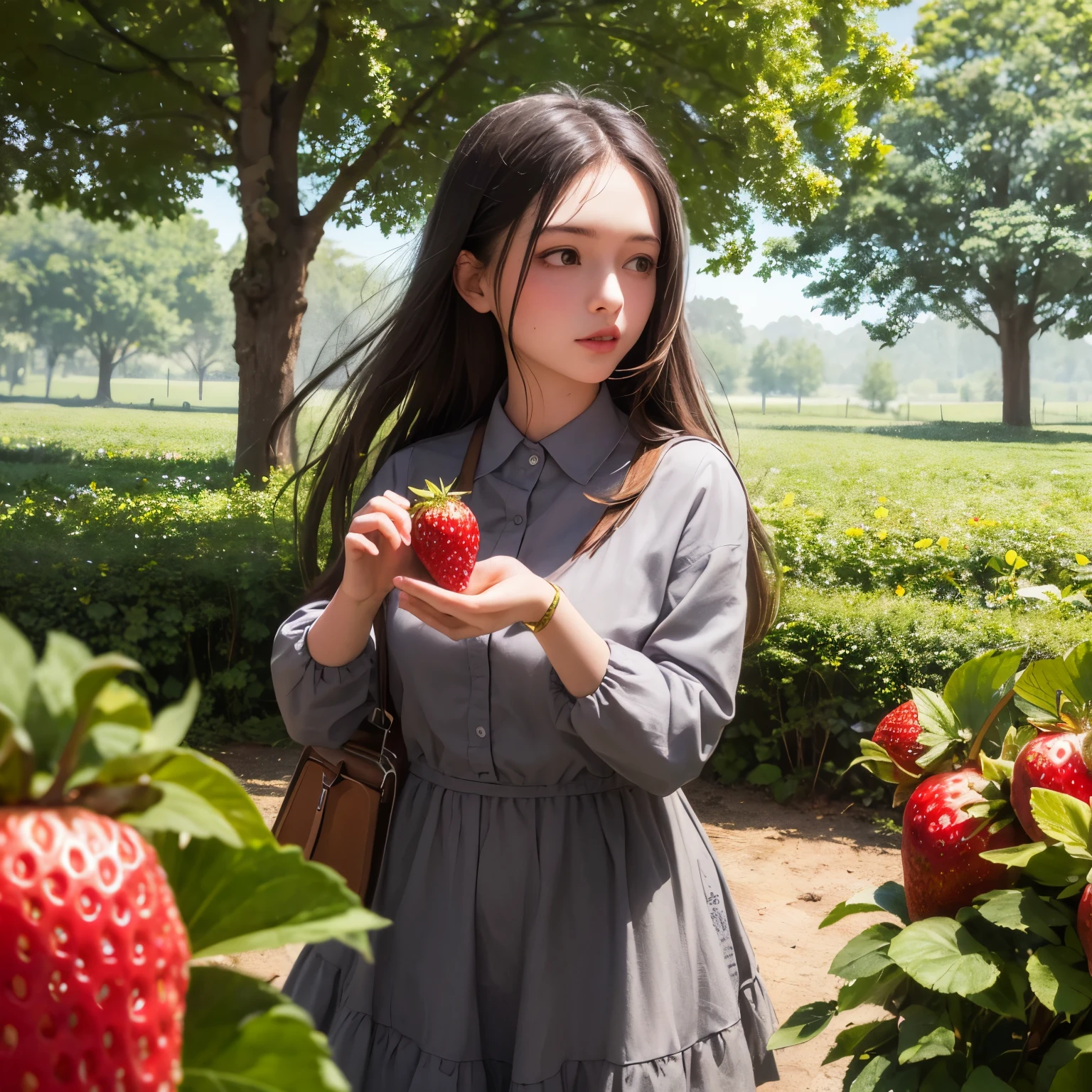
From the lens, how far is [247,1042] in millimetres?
375

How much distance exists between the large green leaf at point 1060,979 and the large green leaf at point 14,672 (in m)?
0.70

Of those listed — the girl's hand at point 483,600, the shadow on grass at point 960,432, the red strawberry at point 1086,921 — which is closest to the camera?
the red strawberry at point 1086,921

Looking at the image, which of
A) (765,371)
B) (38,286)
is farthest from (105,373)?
Answer: (765,371)

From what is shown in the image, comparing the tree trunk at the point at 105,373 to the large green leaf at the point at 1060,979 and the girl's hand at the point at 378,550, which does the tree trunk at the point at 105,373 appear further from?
the large green leaf at the point at 1060,979

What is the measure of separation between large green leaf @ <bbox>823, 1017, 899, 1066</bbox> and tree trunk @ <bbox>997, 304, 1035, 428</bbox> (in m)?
7.02

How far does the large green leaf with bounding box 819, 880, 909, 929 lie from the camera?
104 centimetres

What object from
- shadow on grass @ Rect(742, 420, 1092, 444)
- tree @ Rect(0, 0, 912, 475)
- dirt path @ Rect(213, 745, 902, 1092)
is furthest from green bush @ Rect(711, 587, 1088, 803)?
tree @ Rect(0, 0, 912, 475)

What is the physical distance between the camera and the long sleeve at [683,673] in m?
1.36

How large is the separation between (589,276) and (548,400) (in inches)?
9.4

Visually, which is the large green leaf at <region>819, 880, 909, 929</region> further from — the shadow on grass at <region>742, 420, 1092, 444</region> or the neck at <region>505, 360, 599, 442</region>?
the shadow on grass at <region>742, 420, 1092, 444</region>

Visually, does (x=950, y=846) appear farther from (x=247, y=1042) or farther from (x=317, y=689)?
(x=317, y=689)

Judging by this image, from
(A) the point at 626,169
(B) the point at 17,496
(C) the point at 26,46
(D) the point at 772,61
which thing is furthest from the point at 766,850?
(C) the point at 26,46

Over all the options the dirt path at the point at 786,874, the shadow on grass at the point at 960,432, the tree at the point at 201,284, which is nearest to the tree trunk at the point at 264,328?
the tree at the point at 201,284

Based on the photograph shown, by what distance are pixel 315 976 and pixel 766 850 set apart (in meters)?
3.09
